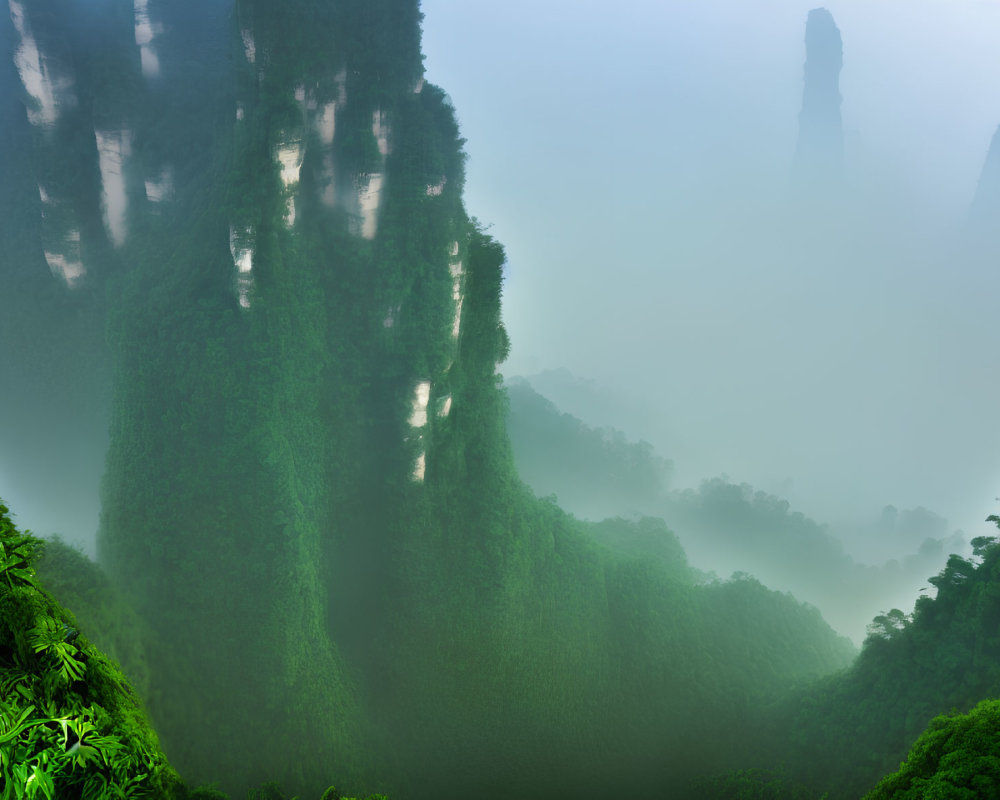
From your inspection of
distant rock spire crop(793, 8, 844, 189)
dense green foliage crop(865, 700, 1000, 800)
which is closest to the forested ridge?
dense green foliage crop(865, 700, 1000, 800)

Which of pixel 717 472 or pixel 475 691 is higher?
pixel 717 472

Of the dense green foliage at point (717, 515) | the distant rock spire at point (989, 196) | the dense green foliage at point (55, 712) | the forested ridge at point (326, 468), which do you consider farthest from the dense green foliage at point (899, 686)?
the distant rock spire at point (989, 196)

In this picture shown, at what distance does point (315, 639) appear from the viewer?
16219 mm

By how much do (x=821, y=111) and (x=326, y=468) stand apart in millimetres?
53240

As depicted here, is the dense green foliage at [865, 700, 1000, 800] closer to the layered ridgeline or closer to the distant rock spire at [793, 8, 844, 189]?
the layered ridgeline

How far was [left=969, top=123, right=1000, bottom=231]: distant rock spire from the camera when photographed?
4494cm

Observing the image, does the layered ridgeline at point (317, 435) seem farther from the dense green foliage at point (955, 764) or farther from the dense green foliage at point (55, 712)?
the dense green foliage at point (55, 712)

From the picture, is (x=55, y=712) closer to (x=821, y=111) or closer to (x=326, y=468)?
(x=326, y=468)

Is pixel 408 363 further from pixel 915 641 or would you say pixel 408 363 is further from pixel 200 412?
pixel 915 641

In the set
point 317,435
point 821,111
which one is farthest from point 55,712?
point 821,111

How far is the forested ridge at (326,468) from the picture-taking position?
14711 millimetres

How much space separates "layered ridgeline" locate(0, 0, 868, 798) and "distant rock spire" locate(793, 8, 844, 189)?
43.4m

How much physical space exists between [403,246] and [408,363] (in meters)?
3.73

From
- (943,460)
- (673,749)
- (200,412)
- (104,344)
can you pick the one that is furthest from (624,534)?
(943,460)
